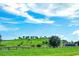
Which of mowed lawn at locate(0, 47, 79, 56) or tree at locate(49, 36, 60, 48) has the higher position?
tree at locate(49, 36, 60, 48)

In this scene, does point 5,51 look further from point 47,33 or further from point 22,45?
point 47,33

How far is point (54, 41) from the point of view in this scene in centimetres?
342

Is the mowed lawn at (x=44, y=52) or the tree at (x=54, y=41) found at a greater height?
the tree at (x=54, y=41)

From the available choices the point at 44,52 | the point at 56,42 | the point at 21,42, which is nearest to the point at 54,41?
the point at 56,42

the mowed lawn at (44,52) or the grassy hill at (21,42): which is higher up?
the grassy hill at (21,42)

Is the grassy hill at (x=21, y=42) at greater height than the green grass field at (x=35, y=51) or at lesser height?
greater

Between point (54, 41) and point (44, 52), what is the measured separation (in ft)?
0.51

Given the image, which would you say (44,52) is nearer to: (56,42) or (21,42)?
(56,42)

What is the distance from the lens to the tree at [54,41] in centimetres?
340

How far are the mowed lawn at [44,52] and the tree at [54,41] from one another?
5 cm

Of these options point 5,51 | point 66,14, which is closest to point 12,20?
point 5,51

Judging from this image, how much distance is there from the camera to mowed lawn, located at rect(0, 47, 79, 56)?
340 cm

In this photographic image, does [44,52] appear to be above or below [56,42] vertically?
below

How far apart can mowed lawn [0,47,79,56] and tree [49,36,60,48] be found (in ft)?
0.17
